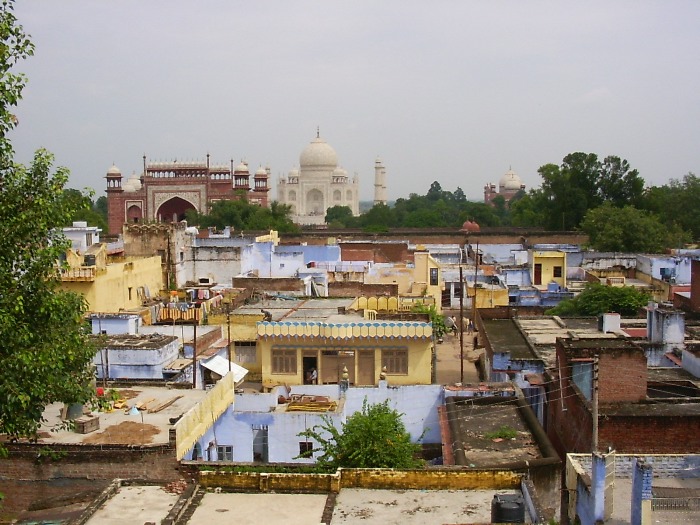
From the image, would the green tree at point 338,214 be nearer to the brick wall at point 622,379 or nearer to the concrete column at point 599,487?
the brick wall at point 622,379

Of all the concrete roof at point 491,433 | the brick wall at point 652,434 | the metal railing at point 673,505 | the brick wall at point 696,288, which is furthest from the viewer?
the brick wall at point 696,288

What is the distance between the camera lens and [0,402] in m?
8.35

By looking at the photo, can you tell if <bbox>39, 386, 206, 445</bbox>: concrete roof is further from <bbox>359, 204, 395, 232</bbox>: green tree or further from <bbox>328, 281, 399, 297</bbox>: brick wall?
<bbox>359, 204, 395, 232</bbox>: green tree

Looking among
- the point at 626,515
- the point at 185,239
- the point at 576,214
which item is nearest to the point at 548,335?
the point at 626,515

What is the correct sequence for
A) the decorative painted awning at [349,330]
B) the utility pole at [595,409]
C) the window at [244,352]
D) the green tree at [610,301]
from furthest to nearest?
the green tree at [610,301]
the window at [244,352]
the decorative painted awning at [349,330]
the utility pole at [595,409]

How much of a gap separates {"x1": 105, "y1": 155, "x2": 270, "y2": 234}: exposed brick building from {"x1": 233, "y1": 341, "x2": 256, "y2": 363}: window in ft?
135

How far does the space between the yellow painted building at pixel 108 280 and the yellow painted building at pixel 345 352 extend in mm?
4897

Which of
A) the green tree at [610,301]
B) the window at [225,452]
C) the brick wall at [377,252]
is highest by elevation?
the brick wall at [377,252]

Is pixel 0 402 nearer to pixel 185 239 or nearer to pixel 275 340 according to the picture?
pixel 275 340

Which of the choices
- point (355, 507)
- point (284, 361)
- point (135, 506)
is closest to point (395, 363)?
point (284, 361)

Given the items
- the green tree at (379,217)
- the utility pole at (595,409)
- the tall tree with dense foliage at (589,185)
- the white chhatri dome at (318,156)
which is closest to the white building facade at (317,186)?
the white chhatri dome at (318,156)

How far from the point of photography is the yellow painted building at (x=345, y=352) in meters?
15.4

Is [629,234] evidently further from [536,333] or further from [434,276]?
[536,333]

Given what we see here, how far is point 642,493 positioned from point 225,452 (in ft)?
23.2
